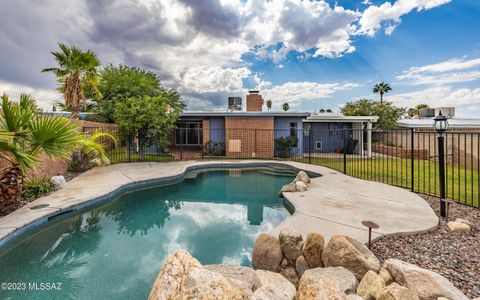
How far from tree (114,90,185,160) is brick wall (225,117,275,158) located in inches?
143

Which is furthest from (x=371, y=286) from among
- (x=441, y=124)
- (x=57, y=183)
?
(x=57, y=183)

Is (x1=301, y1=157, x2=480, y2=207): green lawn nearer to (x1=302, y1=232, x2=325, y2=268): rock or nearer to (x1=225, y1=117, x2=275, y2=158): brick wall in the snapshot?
(x1=302, y1=232, x2=325, y2=268): rock

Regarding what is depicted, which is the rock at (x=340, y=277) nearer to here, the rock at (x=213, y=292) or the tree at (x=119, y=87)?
the rock at (x=213, y=292)

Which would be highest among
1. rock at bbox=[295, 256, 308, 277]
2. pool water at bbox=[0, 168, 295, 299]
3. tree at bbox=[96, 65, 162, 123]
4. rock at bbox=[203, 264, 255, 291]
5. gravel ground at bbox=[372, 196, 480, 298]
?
tree at bbox=[96, 65, 162, 123]

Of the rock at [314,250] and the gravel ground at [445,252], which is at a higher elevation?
the rock at [314,250]

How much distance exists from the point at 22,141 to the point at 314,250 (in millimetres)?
5561

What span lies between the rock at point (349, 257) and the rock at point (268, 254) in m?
0.59

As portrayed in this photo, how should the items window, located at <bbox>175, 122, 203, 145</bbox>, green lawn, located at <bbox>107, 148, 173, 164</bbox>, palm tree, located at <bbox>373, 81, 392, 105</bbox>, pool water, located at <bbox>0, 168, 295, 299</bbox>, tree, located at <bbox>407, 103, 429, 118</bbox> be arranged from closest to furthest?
→ pool water, located at <bbox>0, 168, 295, 299</bbox>, green lawn, located at <bbox>107, 148, 173, 164</bbox>, window, located at <bbox>175, 122, 203, 145</bbox>, palm tree, located at <bbox>373, 81, 392, 105</bbox>, tree, located at <bbox>407, 103, 429, 118</bbox>

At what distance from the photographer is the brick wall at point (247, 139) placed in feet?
45.9

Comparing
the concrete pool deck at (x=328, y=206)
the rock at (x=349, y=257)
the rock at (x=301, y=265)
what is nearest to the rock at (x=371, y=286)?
the rock at (x=349, y=257)

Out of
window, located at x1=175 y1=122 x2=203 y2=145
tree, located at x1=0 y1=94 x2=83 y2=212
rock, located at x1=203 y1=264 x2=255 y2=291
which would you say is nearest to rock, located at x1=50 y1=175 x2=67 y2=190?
tree, located at x1=0 y1=94 x2=83 y2=212

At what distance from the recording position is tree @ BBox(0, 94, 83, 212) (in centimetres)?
428

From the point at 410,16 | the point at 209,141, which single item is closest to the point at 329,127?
the point at 410,16

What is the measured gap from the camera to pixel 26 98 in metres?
5.06
